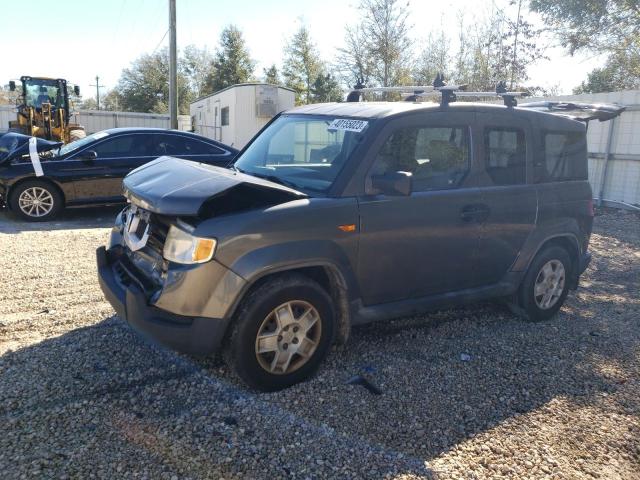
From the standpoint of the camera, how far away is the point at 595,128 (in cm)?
1198

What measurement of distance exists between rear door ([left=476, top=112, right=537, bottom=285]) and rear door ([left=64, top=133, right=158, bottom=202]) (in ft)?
21.1

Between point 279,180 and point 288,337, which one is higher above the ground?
point 279,180

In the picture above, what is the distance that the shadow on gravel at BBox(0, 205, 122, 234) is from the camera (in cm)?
827

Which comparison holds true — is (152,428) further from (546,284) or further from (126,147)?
(126,147)

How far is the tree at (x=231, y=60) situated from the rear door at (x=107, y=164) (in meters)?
38.7

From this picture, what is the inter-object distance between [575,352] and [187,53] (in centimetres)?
5593

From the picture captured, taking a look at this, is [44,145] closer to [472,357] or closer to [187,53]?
[472,357]

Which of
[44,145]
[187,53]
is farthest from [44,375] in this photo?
[187,53]

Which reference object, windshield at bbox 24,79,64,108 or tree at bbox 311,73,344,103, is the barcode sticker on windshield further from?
tree at bbox 311,73,344,103

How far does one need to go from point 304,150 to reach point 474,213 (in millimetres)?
1442

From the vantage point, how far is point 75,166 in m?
8.75

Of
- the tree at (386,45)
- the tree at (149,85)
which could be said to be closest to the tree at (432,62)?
the tree at (386,45)

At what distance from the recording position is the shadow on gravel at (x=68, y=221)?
827 centimetres

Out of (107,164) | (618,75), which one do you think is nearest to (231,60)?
(618,75)
